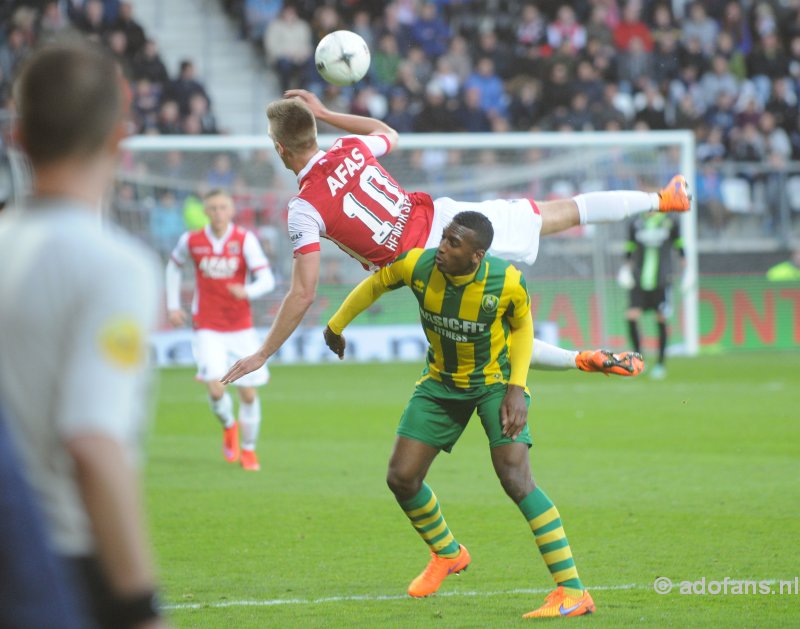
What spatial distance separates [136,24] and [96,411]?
21.7m

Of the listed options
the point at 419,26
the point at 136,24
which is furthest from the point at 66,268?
the point at 419,26

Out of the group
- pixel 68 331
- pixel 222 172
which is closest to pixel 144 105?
pixel 222 172

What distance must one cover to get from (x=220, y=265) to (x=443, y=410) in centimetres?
581

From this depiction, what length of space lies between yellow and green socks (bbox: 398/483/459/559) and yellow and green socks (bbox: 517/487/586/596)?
0.61 meters

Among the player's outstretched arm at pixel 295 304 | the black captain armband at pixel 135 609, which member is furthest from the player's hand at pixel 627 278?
the black captain armband at pixel 135 609

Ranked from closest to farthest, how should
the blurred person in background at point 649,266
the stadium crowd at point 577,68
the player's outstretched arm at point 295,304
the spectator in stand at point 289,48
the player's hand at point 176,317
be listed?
the player's outstretched arm at point 295,304, the player's hand at point 176,317, the blurred person in background at point 649,266, the stadium crowd at point 577,68, the spectator in stand at point 289,48

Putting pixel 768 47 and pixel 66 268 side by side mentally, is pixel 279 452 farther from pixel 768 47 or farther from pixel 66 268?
pixel 768 47

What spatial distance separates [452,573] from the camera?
263 inches

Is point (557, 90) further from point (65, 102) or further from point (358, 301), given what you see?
point (65, 102)

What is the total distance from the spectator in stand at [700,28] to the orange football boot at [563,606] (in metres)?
21.4

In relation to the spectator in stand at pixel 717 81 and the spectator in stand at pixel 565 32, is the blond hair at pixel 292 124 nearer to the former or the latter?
the spectator in stand at pixel 565 32

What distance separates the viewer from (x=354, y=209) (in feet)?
23.8

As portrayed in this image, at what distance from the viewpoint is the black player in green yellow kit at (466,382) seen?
19.7 feet

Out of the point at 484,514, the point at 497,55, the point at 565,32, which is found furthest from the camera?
the point at 565,32
